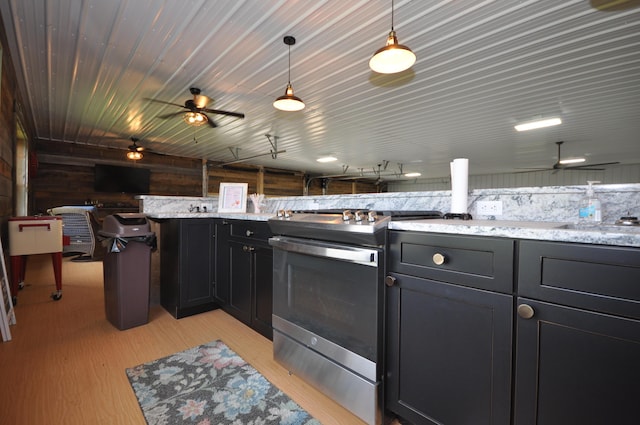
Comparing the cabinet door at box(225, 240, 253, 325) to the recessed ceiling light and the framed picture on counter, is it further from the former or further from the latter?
the recessed ceiling light

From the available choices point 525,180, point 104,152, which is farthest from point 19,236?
point 525,180

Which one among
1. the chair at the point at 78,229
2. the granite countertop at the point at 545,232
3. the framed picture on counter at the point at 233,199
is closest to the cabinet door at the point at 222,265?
the framed picture on counter at the point at 233,199

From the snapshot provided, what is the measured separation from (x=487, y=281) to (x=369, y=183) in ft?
44.7

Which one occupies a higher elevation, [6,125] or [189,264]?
[6,125]

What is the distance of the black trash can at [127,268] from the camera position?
2.33m

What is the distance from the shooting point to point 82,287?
11.9 feet

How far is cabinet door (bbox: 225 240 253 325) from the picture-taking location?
7.36ft

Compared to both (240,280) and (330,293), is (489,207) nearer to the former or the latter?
(330,293)

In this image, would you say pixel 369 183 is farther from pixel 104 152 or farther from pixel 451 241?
pixel 451 241

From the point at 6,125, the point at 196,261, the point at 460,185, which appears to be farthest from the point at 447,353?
the point at 6,125

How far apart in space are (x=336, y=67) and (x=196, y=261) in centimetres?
256

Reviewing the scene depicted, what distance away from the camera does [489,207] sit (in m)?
1.55

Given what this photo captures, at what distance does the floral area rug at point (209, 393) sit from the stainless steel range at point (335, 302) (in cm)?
19

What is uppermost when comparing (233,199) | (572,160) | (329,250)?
(572,160)
